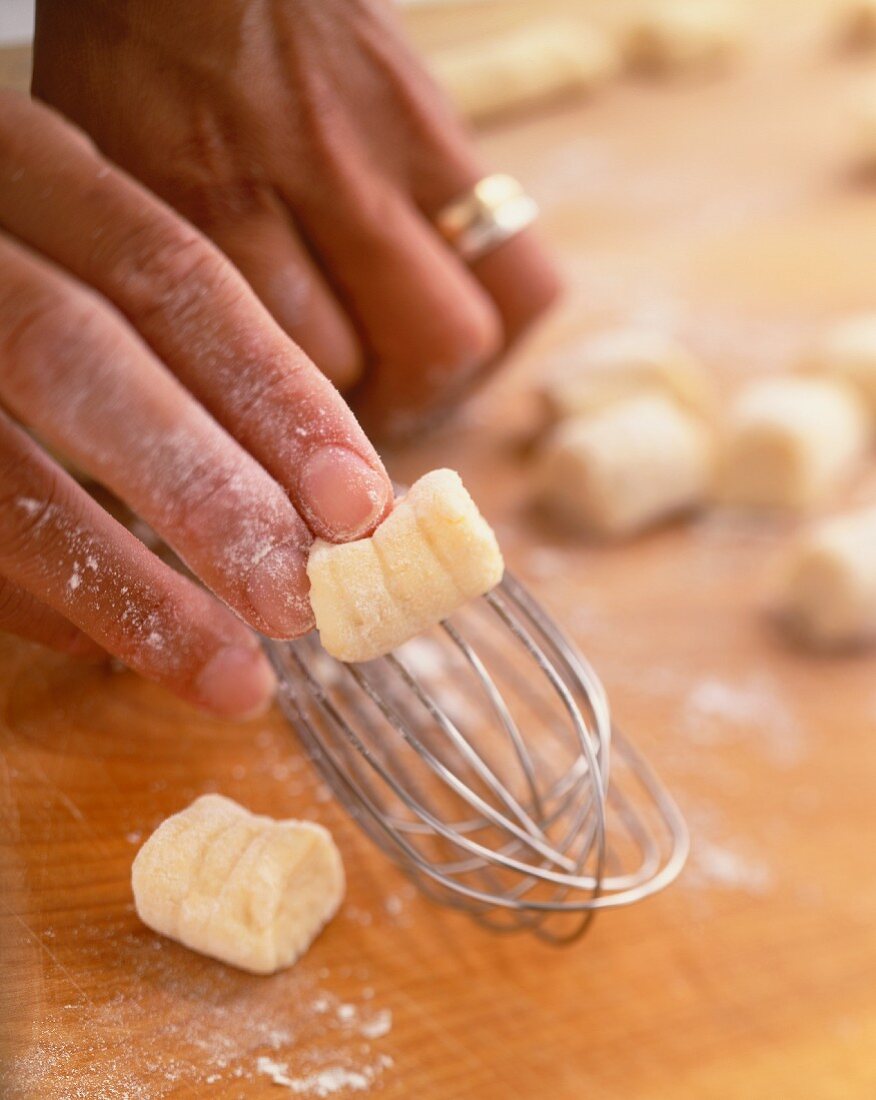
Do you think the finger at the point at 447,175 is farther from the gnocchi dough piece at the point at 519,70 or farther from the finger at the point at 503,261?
the gnocchi dough piece at the point at 519,70

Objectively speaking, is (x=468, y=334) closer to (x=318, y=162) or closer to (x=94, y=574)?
(x=318, y=162)

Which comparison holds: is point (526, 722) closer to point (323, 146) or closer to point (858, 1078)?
point (858, 1078)

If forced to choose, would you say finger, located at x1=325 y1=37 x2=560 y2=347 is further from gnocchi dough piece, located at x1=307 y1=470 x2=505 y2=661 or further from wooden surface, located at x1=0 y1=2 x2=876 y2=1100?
gnocchi dough piece, located at x1=307 y1=470 x2=505 y2=661

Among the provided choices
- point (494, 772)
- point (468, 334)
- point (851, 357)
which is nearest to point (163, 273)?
point (494, 772)

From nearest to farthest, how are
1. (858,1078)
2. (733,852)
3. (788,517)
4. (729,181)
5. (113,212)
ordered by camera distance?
(113,212)
(858,1078)
(733,852)
(788,517)
(729,181)

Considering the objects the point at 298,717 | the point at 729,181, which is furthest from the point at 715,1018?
the point at 729,181
